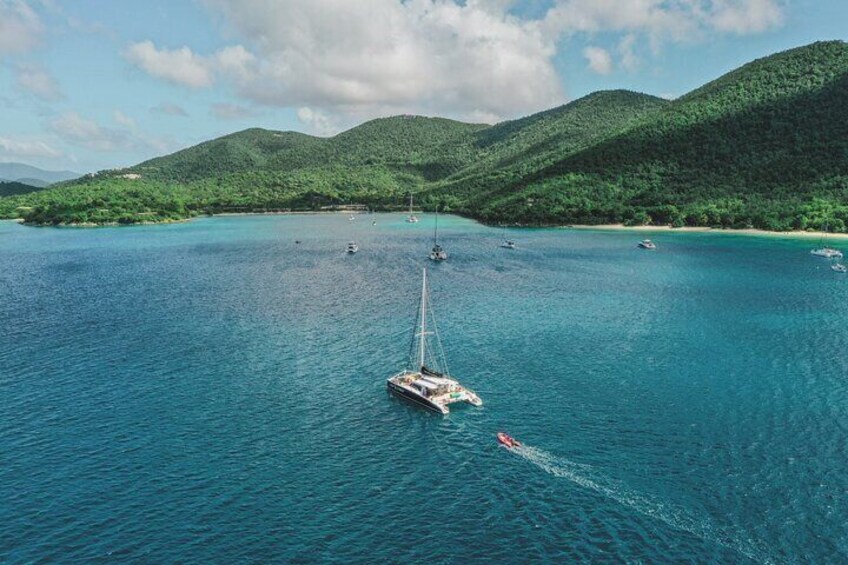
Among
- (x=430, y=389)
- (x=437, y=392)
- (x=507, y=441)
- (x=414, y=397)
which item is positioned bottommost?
(x=507, y=441)

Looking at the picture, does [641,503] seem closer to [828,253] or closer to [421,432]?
[421,432]

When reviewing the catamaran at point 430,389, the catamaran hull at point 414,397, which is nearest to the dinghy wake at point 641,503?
the catamaran hull at point 414,397

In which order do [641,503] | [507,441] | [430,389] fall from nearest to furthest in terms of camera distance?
[641,503] < [507,441] < [430,389]

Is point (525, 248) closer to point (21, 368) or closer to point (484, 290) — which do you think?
point (484, 290)

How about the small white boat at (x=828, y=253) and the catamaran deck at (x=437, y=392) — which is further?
the small white boat at (x=828, y=253)

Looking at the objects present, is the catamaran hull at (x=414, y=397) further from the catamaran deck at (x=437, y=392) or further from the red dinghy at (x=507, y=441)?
the red dinghy at (x=507, y=441)

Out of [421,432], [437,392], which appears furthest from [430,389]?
[421,432]
